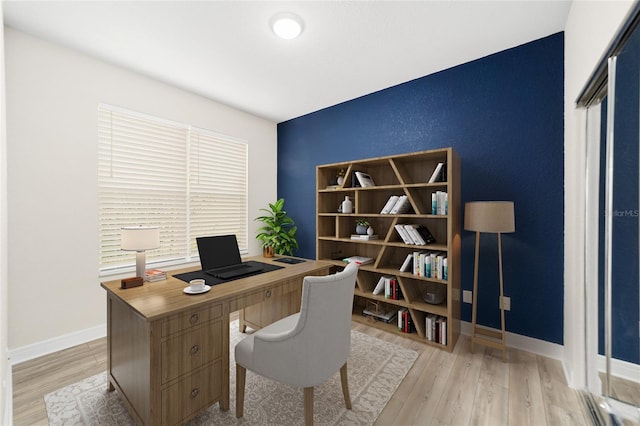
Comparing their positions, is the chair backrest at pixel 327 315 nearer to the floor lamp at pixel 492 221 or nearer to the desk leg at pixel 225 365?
the desk leg at pixel 225 365

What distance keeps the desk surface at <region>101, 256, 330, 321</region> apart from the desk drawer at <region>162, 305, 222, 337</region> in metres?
0.05

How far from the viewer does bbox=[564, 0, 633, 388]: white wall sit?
167cm

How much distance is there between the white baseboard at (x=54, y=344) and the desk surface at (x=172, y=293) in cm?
128

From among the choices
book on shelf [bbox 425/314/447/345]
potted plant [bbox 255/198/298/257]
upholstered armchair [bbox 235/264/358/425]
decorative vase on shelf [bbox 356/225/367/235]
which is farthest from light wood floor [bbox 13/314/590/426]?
potted plant [bbox 255/198/298/257]

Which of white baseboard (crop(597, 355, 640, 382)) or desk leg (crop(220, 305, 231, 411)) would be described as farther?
desk leg (crop(220, 305, 231, 411))

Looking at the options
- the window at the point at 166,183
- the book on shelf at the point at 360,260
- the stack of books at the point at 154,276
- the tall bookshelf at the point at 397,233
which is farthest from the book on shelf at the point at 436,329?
the window at the point at 166,183

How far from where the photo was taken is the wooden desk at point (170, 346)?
1391 mm

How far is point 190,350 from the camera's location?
1.52 metres

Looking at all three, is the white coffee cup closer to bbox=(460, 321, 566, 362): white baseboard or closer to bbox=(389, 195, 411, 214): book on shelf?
bbox=(389, 195, 411, 214): book on shelf

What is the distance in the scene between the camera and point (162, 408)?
4.63ft

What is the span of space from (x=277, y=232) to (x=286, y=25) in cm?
276

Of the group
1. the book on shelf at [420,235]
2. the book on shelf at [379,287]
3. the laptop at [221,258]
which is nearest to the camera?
the laptop at [221,258]

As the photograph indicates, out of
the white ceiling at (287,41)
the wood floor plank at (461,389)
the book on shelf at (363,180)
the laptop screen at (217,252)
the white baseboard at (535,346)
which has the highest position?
the white ceiling at (287,41)

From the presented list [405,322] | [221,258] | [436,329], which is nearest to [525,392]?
[436,329]
